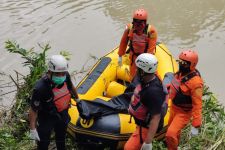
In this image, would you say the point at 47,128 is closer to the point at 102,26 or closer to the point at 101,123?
the point at 101,123

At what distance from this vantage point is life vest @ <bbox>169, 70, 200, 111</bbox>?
430 centimetres

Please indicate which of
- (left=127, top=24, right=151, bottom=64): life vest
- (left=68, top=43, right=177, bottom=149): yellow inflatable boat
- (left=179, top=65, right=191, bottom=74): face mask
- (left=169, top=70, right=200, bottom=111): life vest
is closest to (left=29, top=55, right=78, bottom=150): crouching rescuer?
(left=68, top=43, right=177, bottom=149): yellow inflatable boat

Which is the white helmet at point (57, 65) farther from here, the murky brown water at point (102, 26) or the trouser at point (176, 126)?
the murky brown water at point (102, 26)

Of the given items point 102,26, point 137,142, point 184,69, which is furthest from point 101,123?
point 102,26

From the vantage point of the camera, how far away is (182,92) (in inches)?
172

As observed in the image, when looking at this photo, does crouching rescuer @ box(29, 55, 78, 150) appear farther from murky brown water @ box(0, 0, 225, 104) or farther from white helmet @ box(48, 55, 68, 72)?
murky brown water @ box(0, 0, 225, 104)

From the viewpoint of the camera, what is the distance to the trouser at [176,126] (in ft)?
14.5

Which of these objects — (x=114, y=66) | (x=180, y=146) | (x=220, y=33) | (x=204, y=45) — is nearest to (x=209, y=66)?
(x=204, y=45)

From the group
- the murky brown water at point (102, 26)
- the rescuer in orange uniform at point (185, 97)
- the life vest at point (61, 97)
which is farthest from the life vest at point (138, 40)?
the murky brown water at point (102, 26)

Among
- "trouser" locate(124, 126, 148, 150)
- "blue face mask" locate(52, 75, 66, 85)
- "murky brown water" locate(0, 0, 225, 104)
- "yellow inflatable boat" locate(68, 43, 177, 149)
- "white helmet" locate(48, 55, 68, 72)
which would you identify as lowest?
"murky brown water" locate(0, 0, 225, 104)

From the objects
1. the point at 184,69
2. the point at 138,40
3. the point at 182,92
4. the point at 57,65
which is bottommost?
the point at 182,92

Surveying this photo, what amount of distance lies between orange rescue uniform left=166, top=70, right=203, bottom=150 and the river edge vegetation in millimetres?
420

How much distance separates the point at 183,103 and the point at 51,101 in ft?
5.02

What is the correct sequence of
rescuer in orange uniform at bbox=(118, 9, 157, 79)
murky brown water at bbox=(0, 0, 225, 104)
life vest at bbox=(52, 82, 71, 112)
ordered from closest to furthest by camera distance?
life vest at bbox=(52, 82, 71, 112) < rescuer in orange uniform at bbox=(118, 9, 157, 79) < murky brown water at bbox=(0, 0, 225, 104)
